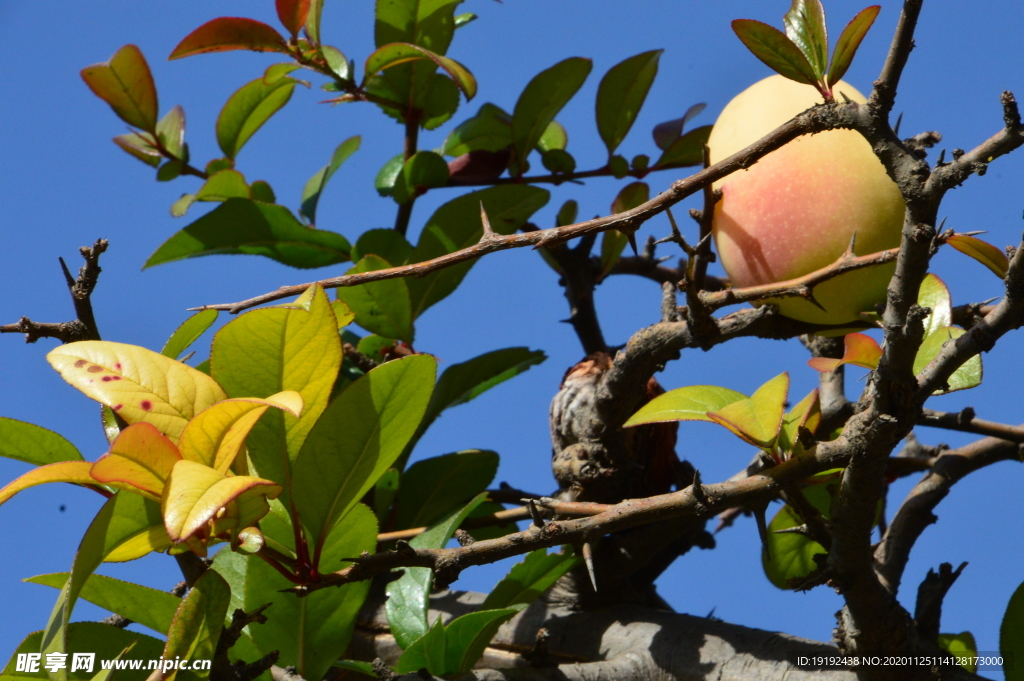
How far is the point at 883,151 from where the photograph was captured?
39cm

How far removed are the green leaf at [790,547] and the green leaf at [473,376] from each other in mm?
296

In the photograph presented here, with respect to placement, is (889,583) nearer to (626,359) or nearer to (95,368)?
(626,359)

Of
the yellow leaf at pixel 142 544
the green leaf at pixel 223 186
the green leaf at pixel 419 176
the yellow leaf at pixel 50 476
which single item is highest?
the green leaf at pixel 223 186

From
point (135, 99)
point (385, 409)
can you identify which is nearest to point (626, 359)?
point (385, 409)

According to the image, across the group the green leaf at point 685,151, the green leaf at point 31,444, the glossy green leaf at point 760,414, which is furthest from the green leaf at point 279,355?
the green leaf at point 685,151

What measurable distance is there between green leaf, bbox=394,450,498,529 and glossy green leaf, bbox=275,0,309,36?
45 centimetres

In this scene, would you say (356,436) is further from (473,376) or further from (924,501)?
(924,501)

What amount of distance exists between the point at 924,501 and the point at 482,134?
22.8 inches

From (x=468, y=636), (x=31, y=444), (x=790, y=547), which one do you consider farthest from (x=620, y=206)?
(x=31, y=444)

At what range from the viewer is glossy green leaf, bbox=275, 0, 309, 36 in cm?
76

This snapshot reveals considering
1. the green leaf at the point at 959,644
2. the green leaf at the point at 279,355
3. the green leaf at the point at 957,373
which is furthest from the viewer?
the green leaf at the point at 959,644

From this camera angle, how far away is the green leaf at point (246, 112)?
3.02 ft

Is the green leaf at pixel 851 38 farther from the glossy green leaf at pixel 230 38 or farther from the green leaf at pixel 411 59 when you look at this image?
the glossy green leaf at pixel 230 38

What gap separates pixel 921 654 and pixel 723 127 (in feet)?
1.42
